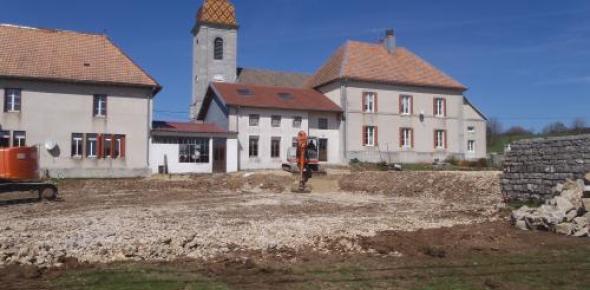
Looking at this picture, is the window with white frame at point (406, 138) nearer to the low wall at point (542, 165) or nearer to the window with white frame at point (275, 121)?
the window with white frame at point (275, 121)

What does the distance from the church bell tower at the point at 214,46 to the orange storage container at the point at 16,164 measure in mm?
30211

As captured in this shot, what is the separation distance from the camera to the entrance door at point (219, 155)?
37000 mm

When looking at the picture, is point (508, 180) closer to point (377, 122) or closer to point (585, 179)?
point (585, 179)

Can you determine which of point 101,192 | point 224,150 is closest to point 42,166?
point 101,192

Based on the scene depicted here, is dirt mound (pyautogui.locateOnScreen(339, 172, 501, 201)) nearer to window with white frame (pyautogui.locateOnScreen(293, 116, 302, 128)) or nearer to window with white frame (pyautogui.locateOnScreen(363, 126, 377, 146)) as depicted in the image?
window with white frame (pyautogui.locateOnScreen(293, 116, 302, 128))

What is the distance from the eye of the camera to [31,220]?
14.5 meters

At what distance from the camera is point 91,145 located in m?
33.6

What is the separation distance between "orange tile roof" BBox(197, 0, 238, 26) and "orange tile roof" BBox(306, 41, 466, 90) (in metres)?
10.1

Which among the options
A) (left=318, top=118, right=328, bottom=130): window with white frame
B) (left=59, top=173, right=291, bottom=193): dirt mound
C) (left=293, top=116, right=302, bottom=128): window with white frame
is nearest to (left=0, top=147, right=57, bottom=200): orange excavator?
(left=59, top=173, right=291, bottom=193): dirt mound

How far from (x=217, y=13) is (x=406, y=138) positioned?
70.0 feet

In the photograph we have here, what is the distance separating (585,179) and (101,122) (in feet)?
91.2

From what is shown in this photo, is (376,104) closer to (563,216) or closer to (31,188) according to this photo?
(31,188)

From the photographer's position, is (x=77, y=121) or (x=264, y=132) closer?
(x=77, y=121)

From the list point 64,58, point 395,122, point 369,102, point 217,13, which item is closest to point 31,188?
point 64,58
